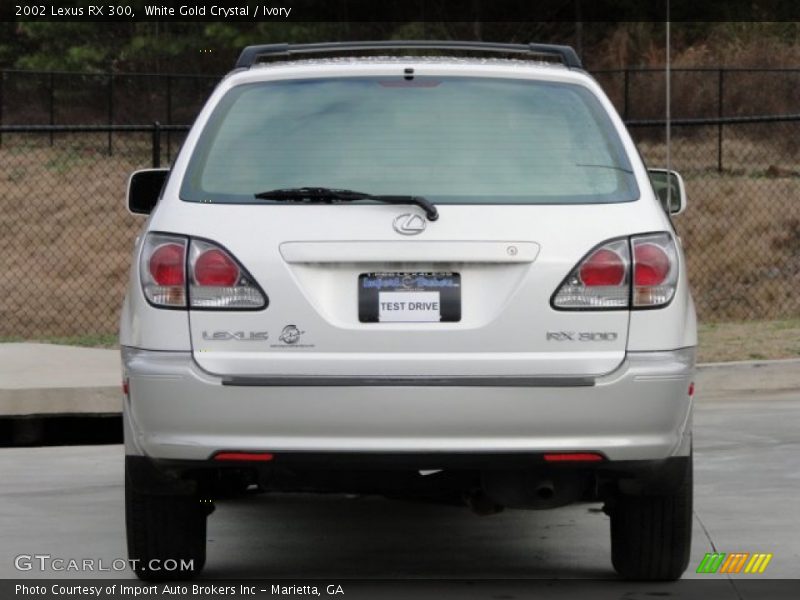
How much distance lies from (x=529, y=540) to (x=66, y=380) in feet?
15.2

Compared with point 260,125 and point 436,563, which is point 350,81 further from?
point 436,563

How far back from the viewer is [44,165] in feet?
106

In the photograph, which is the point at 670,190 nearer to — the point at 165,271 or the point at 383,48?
the point at 383,48

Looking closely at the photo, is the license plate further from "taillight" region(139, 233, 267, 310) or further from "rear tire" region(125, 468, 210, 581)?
"rear tire" region(125, 468, 210, 581)

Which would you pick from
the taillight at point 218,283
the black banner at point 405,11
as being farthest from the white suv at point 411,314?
the black banner at point 405,11

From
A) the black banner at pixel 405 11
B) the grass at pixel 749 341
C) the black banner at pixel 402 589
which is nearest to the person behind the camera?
the black banner at pixel 402 589

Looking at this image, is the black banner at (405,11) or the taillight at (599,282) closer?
the taillight at (599,282)

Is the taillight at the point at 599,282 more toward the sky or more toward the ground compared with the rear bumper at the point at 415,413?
more toward the sky

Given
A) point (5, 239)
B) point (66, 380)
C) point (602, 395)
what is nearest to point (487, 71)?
point (602, 395)

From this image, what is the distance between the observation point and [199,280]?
5773 mm

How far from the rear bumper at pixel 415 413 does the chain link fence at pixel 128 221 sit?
10.4 meters

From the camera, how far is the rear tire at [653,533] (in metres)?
6.29

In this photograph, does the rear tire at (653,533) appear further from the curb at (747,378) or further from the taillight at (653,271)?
the curb at (747,378)
